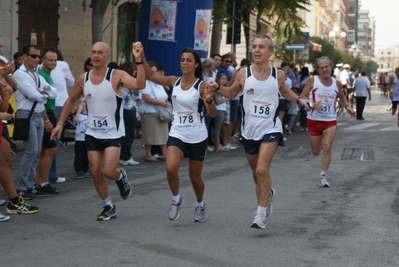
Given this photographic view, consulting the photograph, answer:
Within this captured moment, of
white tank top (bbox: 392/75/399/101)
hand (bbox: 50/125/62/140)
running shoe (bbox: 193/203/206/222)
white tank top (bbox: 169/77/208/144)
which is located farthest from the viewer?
white tank top (bbox: 392/75/399/101)

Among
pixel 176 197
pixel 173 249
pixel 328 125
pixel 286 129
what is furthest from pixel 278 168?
pixel 286 129

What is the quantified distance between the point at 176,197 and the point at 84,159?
14.8 ft

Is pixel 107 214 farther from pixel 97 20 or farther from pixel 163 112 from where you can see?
pixel 97 20

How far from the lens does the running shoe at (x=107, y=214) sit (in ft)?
29.3

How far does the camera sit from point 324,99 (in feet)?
40.9

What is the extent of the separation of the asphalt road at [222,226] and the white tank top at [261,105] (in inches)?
37.4

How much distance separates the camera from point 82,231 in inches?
326

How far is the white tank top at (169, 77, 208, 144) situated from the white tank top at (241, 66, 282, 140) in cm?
49

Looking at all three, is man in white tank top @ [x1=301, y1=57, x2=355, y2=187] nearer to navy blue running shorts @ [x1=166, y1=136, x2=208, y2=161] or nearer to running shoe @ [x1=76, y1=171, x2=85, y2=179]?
running shoe @ [x1=76, y1=171, x2=85, y2=179]

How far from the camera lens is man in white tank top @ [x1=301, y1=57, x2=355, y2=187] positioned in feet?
40.5

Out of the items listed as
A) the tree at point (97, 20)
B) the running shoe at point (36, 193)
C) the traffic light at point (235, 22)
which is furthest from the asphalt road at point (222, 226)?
the traffic light at point (235, 22)

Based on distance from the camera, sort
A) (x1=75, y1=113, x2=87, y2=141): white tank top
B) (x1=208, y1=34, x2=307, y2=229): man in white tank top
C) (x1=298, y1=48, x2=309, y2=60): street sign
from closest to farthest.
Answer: (x1=208, y1=34, x2=307, y2=229): man in white tank top, (x1=75, y1=113, x2=87, y2=141): white tank top, (x1=298, y1=48, x2=309, y2=60): street sign

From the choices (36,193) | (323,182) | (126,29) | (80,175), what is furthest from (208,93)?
(126,29)

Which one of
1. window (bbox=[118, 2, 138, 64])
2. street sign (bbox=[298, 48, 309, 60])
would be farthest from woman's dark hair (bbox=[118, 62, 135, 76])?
street sign (bbox=[298, 48, 309, 60])
